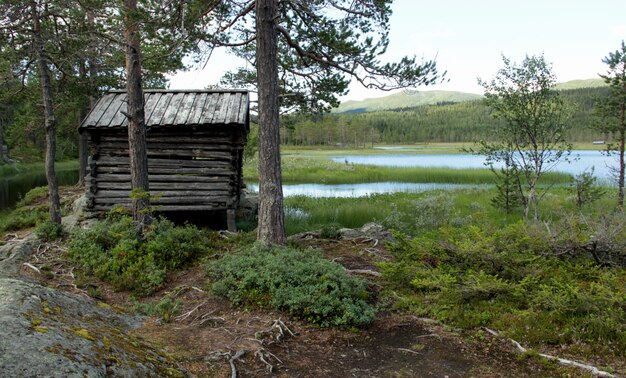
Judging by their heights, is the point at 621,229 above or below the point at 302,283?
above

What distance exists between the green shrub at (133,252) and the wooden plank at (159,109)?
3.59 m

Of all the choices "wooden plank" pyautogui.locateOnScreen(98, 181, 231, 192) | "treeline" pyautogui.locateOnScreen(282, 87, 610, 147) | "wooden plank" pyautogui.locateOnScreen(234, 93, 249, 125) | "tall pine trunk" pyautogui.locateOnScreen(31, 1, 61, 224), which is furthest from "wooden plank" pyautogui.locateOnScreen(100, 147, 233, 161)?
"treeline" pyautogui.locateOnScreen(282, 87, 610, 147)

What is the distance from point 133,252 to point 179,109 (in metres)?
5.46

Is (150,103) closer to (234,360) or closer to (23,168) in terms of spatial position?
(234,360)

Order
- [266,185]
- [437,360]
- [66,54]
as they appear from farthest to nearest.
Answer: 1. [66,54]
2. [266,185]
3. [437,360]

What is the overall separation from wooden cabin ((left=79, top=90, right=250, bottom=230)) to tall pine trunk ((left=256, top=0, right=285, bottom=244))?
369 centimetres

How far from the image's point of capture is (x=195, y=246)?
9.02 meters

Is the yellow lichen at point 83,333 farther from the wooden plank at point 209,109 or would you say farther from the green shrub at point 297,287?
the wooden plank at point 209,109

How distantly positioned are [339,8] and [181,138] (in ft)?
19.6

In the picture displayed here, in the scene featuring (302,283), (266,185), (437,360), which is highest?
(266,185)

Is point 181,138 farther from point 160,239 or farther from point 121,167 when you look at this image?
point 160,239

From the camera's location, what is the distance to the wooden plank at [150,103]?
1208cm

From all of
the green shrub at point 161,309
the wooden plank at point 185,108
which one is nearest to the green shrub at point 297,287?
the green shrub at point 161,309

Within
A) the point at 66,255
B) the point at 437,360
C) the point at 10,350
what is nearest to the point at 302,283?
the point at 437,360
